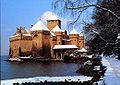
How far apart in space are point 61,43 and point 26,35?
934 centimetres

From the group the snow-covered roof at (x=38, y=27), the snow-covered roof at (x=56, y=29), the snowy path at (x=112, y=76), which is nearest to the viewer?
the snowy path at (x=112, y=76)

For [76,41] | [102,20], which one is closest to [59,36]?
[76,41]

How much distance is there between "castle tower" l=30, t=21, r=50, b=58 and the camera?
7144 centimetres

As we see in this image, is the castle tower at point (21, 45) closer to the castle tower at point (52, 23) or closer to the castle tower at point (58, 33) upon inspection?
the castle tower at point (58, 33)

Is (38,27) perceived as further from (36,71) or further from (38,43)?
(36,71)

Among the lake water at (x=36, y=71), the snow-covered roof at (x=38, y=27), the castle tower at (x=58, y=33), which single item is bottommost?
the lake water at (x=36, y=71)

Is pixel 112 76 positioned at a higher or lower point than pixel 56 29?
lower

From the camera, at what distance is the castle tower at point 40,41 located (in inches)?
2813

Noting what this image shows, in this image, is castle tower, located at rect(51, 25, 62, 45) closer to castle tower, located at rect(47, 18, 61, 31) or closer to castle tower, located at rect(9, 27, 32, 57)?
castle tower, located at rect(47, 18, 61, 31)

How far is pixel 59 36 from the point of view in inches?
3051

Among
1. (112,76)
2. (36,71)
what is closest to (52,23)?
(36,71)

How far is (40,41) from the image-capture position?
73125 mm

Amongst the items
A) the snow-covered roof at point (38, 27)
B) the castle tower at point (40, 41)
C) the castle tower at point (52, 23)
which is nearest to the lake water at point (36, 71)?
the castle tower at point (40, 41)

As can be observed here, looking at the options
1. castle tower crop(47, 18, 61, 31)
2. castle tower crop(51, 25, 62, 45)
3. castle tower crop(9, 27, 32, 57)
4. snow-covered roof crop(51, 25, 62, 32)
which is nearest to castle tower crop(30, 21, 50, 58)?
castle tower crop(9, 27, 32, 57)
